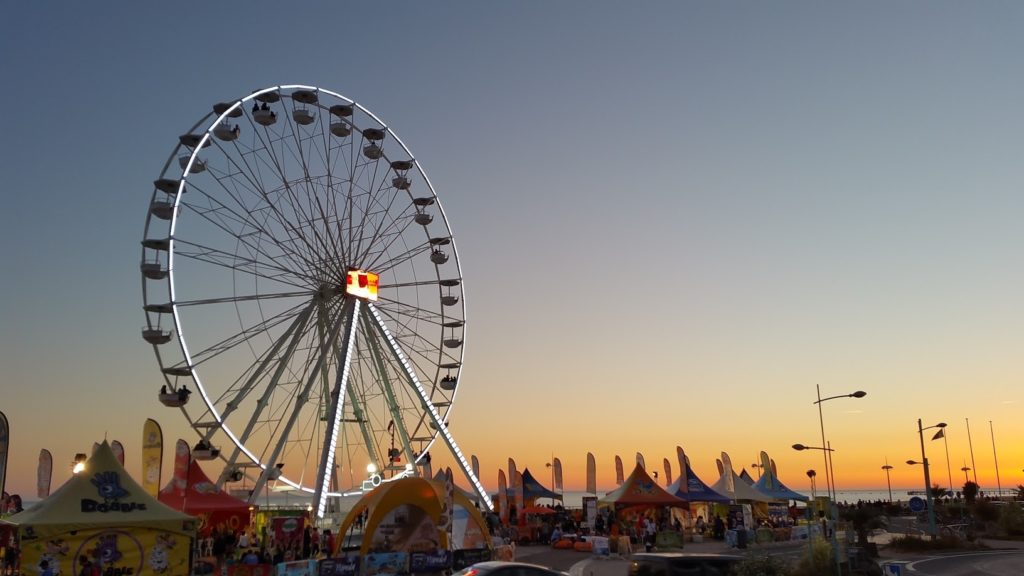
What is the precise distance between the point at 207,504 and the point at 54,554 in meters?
11.5

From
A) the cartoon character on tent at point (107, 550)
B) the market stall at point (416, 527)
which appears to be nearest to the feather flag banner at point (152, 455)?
the market stall at point (416, 527)

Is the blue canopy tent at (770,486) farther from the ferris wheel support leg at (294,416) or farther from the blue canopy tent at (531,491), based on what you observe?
the ferris wheel support leg at (294,416)

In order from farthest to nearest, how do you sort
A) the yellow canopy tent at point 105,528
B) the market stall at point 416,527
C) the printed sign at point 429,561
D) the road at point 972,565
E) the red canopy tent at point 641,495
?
the red canopy tent at point 641,495
the road at point 972,565
the market stall at point 416,527
the printed sign at point 429,561
the yellow canopy tent at point 105,528

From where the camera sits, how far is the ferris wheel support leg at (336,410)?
93.9ft

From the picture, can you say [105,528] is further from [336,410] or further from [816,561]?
[816,561]

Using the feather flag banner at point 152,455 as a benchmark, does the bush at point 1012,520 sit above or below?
below

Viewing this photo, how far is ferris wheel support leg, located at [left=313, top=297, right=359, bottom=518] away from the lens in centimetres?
2862

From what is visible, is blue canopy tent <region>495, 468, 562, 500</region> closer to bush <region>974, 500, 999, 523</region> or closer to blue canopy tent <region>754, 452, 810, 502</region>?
blue canopy tent <region>754, 452, 810, 502</region>

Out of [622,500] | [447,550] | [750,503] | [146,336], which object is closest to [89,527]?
[447,550]

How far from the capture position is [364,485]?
32.8 metres

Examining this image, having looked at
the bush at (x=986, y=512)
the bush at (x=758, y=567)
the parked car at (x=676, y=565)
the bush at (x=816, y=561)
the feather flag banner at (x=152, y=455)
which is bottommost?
the bush at (x=986, y=512)

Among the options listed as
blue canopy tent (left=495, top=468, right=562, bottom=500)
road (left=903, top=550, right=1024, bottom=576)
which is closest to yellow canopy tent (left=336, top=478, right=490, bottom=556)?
road (left=903, top=550, right=1024, bottom=576)

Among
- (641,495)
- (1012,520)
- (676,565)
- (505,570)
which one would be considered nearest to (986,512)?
(1012,520)

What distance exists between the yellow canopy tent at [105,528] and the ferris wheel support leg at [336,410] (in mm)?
9392
